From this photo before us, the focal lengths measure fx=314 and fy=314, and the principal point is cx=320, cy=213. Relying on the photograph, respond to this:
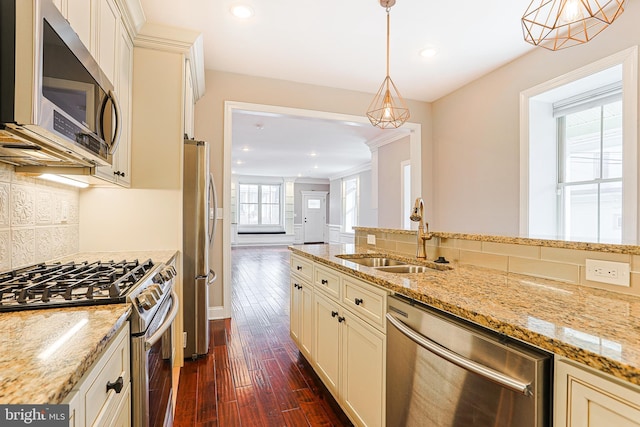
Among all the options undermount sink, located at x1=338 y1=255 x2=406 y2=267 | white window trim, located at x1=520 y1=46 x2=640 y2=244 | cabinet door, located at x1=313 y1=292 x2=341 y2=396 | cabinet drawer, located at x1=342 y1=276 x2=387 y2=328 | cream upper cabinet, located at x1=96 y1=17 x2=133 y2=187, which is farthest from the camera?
white window trim, located at x1=520 y1=46 x2=640 y2=244

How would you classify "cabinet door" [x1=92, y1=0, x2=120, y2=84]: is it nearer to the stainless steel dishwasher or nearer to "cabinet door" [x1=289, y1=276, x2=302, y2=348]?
"cabinet door" [x1=289, y1=276, x2=302, y2=348]

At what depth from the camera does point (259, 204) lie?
1173cm

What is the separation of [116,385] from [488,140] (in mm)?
3895

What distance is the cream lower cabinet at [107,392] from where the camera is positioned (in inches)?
25.2

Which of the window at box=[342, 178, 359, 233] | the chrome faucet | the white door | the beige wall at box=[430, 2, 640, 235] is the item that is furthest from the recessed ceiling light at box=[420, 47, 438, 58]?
the white door

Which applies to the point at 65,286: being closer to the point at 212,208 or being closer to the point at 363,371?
the point at 363,371

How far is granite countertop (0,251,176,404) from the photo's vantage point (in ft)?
1.74

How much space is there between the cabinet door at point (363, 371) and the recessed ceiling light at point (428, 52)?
269 centimetres

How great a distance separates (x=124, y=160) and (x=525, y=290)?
2317 mm

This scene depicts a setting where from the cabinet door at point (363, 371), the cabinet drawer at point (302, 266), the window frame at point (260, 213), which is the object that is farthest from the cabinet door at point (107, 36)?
the window frame at point (260, 213)

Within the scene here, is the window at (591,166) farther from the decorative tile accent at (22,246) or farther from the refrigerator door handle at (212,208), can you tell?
the decorative tile accent at (22,246)

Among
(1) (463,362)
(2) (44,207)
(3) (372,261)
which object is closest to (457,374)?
(1) (463,362)

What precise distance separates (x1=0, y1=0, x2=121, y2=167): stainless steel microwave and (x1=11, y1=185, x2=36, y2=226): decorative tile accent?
0.58ft

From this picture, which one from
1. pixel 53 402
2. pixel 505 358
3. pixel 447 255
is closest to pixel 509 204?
pixel 447 255
